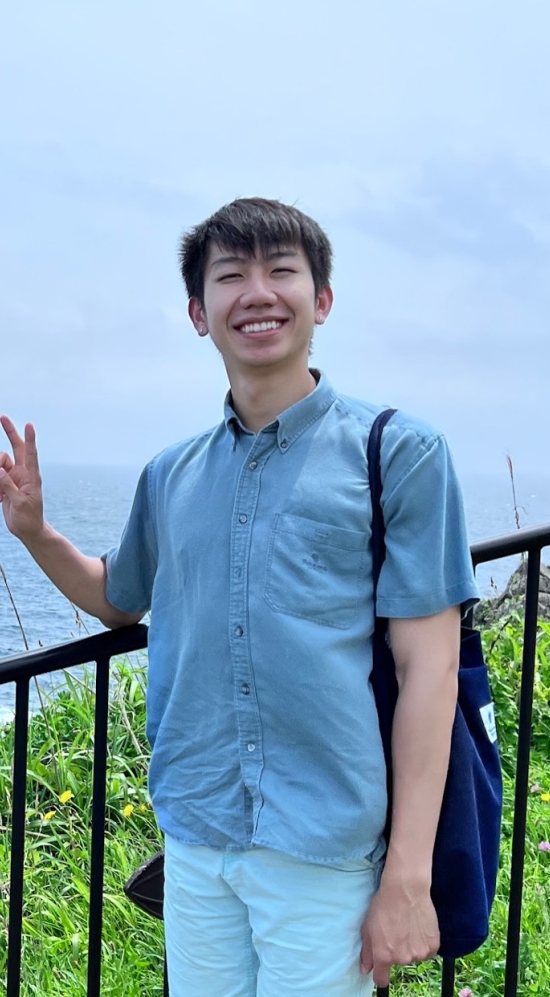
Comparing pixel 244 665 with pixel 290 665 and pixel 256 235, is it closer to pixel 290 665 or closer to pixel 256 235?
pixel 290 665

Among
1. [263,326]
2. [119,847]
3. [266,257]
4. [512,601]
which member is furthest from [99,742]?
[512,601]

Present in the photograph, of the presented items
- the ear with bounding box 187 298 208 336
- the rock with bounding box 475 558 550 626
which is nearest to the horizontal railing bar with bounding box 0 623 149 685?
the ear with bounding box 187 298 208 336

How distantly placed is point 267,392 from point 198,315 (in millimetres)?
231

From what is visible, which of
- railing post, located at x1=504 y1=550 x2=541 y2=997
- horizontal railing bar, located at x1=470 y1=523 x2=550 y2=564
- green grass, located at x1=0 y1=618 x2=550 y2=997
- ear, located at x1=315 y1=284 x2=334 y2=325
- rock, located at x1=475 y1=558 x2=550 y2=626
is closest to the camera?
ear, located at x1=315 y1=284 x2=334 y2=325

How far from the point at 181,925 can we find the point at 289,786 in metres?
0.33

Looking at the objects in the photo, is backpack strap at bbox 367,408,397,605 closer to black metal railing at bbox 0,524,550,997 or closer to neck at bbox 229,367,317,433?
neck at bbox 229,367,317,433

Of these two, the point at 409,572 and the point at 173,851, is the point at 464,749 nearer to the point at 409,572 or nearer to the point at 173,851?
the point at 409,572

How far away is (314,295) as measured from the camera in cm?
146

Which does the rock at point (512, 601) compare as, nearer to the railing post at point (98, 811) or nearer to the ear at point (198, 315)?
the railing post at point (98, 811)

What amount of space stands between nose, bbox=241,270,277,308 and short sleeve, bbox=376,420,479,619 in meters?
0.30

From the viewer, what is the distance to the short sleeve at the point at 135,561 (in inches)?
62.3

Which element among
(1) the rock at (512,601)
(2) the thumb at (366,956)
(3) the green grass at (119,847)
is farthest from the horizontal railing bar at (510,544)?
(1) the rock at (512,601)

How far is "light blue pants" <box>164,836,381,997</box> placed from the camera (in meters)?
1.27

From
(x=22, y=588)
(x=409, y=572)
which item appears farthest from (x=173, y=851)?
(x=22, y=588)
